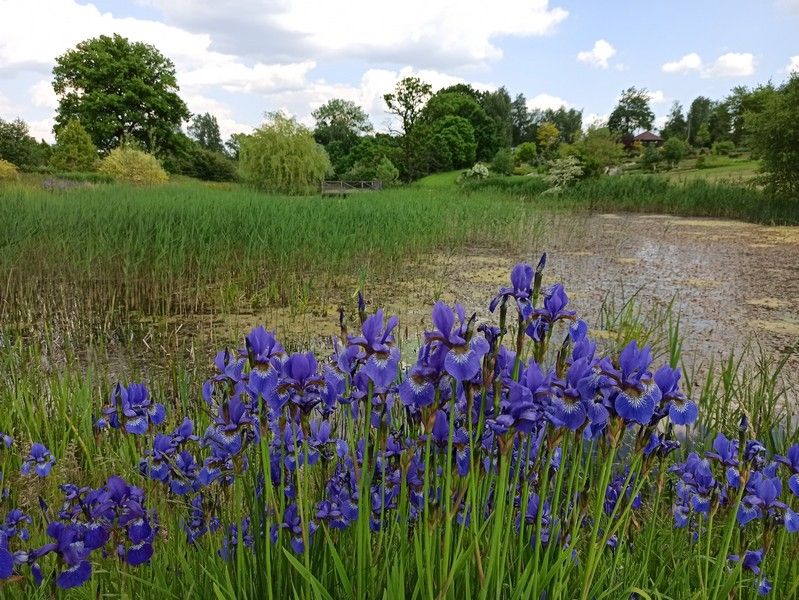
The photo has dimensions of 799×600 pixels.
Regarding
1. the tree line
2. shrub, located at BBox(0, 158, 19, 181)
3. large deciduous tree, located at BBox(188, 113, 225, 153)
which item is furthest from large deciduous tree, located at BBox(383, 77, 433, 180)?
large deciduous tree, located at BBox(188, 113, 225, 153)

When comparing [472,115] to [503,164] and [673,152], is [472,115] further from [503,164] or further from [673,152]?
[673,152]

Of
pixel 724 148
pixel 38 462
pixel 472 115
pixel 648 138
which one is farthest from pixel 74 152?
pixel 648 138

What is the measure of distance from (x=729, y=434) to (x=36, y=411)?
3.72 metres

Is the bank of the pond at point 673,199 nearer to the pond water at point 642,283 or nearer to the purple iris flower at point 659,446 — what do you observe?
the pond water at point 642,283

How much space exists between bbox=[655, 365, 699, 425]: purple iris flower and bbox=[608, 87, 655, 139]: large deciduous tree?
59655mm

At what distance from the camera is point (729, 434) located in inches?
116

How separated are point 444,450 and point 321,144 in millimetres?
35090

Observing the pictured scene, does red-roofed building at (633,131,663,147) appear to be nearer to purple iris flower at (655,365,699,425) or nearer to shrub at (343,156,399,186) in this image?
shrub at (343,156,399,186)

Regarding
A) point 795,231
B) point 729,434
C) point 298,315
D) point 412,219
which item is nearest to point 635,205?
point 795,231

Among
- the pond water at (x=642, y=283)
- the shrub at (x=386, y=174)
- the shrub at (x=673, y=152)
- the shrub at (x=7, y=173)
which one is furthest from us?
the shrub at (x=673, y=152)

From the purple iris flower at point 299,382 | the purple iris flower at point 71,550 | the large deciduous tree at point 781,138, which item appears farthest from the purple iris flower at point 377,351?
the large deciduous tree at point 781,138

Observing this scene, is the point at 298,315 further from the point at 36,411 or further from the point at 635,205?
the point at 635,205

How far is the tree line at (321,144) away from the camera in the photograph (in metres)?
19.6

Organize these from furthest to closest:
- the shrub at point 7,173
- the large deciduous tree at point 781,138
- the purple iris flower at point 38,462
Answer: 1. the shrub at point 7,173
2. the large deciduous tree at point 781,138
3. the purple iris flower at point 38,462
